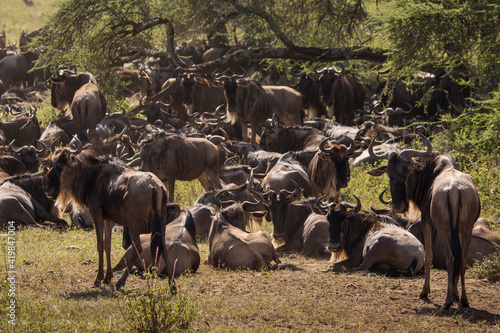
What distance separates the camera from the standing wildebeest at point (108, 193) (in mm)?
7570

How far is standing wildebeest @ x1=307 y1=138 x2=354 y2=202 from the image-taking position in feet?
38.4

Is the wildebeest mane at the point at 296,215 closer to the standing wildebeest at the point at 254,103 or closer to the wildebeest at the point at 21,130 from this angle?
the standing wildebeest at the point at 254,103

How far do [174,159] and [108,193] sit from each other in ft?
16.8

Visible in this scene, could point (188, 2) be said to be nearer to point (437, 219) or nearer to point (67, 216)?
point (67, 216)

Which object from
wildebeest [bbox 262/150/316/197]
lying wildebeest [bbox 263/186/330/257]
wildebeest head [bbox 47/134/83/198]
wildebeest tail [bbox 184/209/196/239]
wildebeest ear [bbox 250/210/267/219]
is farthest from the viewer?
wildebeest [bbox 262/150/316/197]

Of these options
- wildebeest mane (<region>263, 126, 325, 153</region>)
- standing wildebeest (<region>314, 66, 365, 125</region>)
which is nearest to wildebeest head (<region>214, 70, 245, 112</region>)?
wildebeest mane (<region>263, 126, 325, 153</region>)

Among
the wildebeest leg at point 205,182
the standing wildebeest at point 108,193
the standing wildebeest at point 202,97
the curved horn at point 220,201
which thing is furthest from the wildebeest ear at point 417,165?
the standing wildebeest at point 202,97

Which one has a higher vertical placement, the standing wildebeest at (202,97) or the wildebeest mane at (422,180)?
the wildebeest mane at (422,180)

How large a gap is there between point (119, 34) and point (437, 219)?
16.5 metres

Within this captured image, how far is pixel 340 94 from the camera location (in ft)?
65.7

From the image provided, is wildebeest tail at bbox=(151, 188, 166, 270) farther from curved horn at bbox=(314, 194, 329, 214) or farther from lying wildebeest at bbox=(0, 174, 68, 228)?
lying wildebeest at bbox=(0, 174, 68, 228)

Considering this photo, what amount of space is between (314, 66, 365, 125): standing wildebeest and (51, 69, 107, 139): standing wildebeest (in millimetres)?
6040

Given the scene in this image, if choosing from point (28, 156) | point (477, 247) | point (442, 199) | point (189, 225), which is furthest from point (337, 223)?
point (28, 156)

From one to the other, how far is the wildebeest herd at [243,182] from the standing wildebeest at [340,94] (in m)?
0.04
